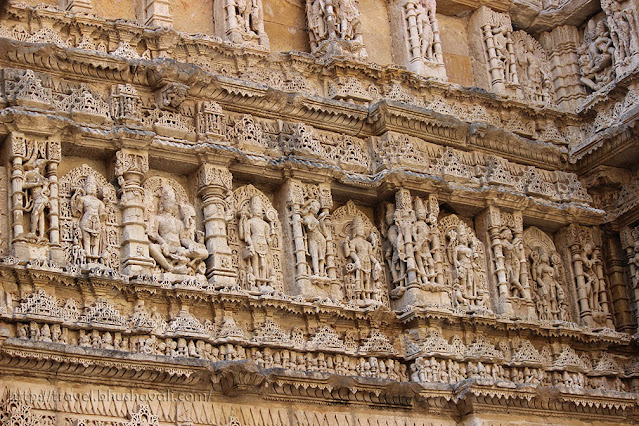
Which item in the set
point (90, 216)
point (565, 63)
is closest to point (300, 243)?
point (90, 216)

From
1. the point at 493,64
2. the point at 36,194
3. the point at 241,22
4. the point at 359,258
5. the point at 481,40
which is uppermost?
the point at 481,40

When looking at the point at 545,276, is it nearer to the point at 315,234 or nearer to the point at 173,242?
the point at 315,234

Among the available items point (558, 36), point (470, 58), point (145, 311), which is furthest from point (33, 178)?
point (558, 36)

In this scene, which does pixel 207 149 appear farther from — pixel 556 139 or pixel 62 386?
pixel 556 139

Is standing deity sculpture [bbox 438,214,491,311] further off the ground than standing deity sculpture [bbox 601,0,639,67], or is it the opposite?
standing deity sculpture [bbox 601,0,639,67]

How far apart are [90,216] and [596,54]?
24.0ft

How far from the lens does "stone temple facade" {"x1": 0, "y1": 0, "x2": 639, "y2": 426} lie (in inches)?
495

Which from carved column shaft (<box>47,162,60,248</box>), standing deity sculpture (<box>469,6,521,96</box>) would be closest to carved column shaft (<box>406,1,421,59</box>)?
standing deity sculpture (<box>469,6,521,96</box>)

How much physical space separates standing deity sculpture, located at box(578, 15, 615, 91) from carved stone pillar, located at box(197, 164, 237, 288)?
5.48 metres

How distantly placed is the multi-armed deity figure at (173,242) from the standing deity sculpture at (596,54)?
6.09 metres

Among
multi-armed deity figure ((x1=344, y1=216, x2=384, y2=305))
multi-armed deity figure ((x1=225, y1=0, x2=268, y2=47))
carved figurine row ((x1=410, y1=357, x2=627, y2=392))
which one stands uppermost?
multi-armed deity figure ((x1=225, y1=0, x2=268, y2=47))

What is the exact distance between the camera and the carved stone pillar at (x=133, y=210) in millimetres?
A: 12953

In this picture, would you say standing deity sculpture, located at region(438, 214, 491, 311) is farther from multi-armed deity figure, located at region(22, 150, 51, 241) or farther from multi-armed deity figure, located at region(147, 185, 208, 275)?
multi-armed deity figure, located at region(22, 150, 51, 241)

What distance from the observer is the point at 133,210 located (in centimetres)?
1321
